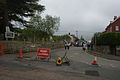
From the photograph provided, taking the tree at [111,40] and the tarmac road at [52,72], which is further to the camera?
the tree at [111,40]

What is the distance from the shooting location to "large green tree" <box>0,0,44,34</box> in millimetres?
17000

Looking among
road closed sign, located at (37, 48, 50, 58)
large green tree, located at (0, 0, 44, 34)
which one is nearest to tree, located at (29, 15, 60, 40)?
large green tree, located at (0, 0, 44, 34)

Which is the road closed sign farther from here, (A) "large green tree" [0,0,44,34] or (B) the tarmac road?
(A) "large green tree" [0,0,44,34]

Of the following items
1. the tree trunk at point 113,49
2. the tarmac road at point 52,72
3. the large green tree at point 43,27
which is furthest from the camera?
the large green tree at point 43,27

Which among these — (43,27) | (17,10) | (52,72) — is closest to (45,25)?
(43,27)

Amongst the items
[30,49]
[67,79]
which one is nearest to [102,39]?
[30,49]

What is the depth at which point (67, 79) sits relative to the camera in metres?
6.75

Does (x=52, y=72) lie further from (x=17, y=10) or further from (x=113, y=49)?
(x=113, y=49)

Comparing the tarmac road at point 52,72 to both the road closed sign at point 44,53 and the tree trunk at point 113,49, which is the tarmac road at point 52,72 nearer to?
the road closed sign at point 44,53

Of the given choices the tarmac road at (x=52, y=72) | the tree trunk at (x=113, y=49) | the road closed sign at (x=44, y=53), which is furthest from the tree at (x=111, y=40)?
the road closed sign at (x=44, y=53)

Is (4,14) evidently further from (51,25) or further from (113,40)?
(51,25)

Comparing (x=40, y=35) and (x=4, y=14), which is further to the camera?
(x=40, y=35)

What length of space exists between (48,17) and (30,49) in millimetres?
22503

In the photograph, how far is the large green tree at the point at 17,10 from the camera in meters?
17.0
